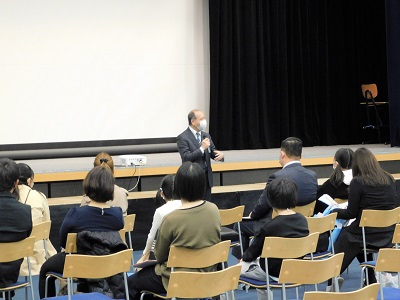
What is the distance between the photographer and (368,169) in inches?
234

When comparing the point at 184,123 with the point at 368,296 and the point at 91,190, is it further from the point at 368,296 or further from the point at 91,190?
the point at 368,296

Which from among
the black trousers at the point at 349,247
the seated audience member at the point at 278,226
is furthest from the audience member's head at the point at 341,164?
the seated audience member at the point at 278,226

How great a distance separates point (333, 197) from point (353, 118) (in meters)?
7.60

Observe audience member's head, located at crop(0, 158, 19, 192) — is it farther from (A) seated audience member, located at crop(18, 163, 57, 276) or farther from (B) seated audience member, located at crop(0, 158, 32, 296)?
(A) seated audience member, located at crop(18, 163, 57, 276)

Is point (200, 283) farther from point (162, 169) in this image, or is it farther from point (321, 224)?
point (162, 169)

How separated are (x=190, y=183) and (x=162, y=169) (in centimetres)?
480

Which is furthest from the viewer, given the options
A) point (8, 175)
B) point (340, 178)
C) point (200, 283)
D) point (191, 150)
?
point (191, 150)

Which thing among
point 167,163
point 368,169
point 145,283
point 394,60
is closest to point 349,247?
point 368,169

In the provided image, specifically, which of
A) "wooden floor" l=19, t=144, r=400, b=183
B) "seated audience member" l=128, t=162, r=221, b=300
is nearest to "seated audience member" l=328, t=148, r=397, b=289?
"seated audience member" l=128, t=162, r=221, b=300

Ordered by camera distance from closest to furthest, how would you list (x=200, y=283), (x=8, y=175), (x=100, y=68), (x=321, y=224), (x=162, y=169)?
(x=200, y=283), (x=8, y=175), (x=321, y=224), (x=162, y=169), (x=100, y=68)

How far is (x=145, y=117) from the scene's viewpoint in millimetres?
11703

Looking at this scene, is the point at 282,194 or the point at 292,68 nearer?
the point at 282,194

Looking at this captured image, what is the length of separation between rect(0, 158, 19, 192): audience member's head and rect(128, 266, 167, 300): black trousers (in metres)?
0.99

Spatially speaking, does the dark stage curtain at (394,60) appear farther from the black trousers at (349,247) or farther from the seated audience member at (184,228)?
the seated audience member at (184,228)
